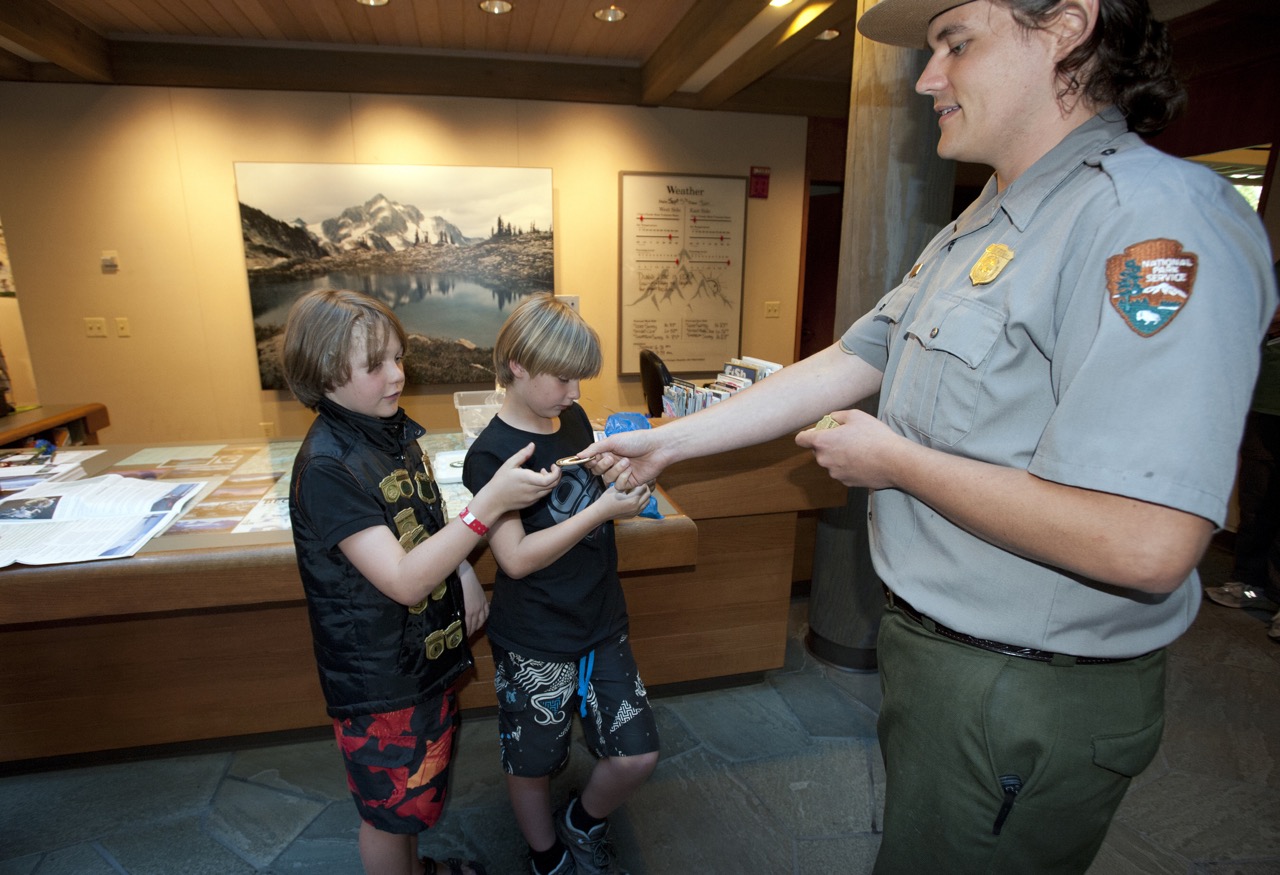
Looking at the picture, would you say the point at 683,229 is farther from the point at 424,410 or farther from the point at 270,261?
the point at 270,261

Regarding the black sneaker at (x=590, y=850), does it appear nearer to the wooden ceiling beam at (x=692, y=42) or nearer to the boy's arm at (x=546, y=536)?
the boy's arm at (x=546, y=536)

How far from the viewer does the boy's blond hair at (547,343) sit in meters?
1.41

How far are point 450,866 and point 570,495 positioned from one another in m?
1.03

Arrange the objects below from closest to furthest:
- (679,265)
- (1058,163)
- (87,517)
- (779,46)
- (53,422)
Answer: (1058,163)
(87,517)
(53,422)
(779,46)
(679,265)

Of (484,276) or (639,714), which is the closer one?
(639,714)

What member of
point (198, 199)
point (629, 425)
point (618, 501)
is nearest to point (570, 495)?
point (618, 501)

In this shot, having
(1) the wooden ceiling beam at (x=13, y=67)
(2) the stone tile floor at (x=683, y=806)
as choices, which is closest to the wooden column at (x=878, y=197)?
(2) the stone tile floor at (x=683, y=806)

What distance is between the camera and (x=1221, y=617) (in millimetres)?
3270

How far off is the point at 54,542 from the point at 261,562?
53 cm

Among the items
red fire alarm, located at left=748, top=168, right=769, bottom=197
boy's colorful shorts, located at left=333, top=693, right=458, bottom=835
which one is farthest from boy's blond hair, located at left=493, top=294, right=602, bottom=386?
red fire alarm, located at left=748, top=168, right=769, bottom=197

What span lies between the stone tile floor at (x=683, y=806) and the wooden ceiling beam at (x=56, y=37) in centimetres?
361

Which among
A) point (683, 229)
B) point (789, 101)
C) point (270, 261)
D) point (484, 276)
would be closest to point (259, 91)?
point (270, 261)

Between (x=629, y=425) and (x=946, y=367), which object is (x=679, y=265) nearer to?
(x=629, y=425)

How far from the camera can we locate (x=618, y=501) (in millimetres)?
1404
